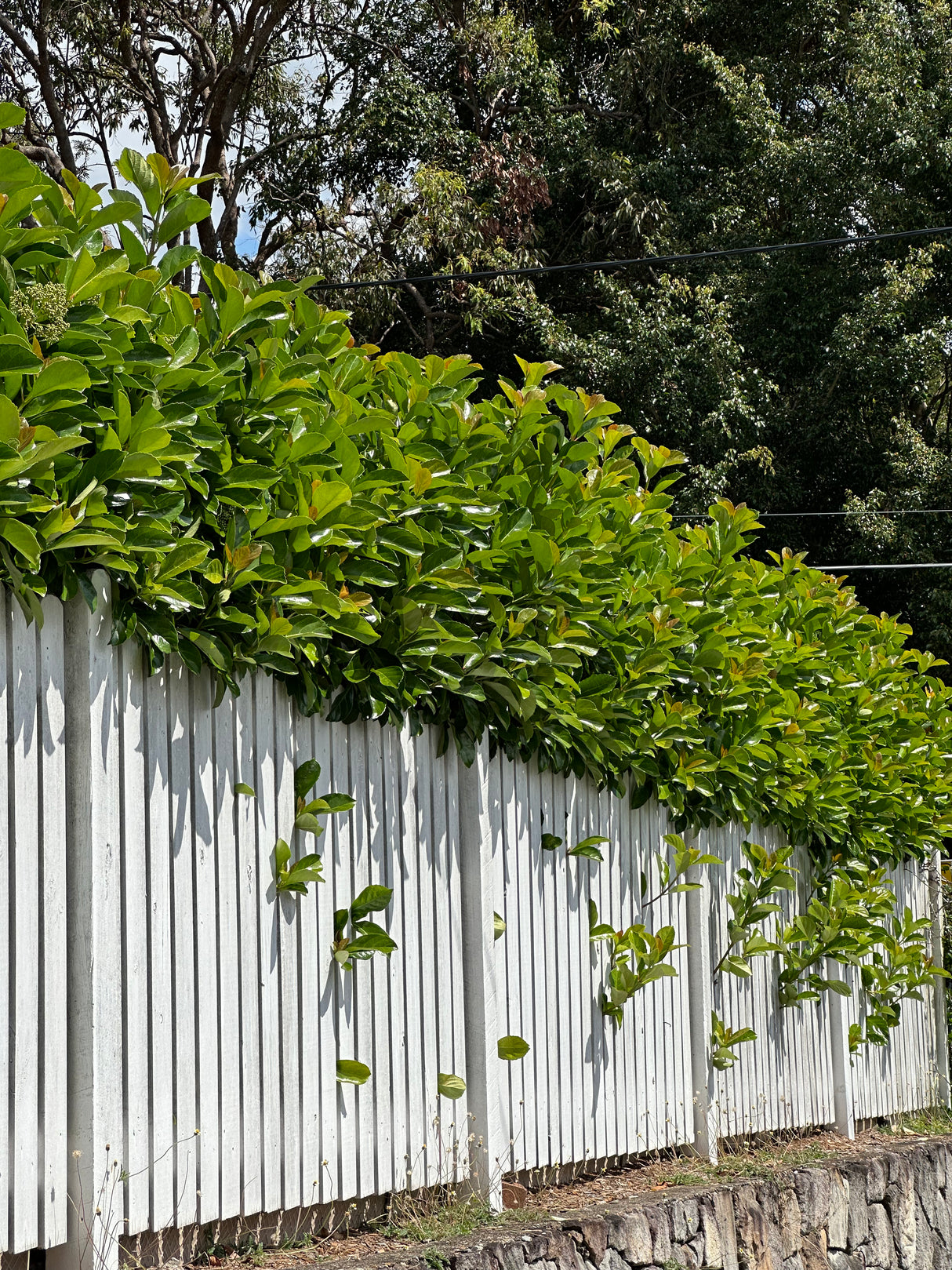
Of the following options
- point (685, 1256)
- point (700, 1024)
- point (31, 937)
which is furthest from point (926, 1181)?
point (31, 937)

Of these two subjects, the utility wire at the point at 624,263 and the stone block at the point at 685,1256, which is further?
the utility wire at the point at 624,263

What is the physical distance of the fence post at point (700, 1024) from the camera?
6074 mm

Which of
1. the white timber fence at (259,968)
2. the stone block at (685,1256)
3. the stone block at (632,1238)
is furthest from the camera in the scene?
the stone block at (685,1256)

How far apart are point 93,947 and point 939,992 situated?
8232 mm

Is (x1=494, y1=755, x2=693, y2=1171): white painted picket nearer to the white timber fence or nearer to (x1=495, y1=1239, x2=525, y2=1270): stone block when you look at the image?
the white timber fence

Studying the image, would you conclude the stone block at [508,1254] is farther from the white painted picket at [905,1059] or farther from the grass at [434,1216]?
the white painted picket at [905,1059]

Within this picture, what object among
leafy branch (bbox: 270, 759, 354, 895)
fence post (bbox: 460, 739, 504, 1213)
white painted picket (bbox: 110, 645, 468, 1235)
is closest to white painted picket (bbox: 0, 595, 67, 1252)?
white painted picket (bbox: 110, 645, 468, 1235)

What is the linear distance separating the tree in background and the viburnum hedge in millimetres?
10754

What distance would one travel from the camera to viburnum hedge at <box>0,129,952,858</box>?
120 inches

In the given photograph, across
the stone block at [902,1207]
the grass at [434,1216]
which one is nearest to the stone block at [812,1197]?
the stone block at [902,1207]

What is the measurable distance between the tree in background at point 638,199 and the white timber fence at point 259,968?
11946 millimetres

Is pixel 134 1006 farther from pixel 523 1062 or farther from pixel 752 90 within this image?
pixel 752 90

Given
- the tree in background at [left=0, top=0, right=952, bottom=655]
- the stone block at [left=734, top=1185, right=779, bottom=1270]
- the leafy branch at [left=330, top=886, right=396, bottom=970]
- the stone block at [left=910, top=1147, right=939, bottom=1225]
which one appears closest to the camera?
the leafy branch at [left=330, top=886, right=396, bottom=970]

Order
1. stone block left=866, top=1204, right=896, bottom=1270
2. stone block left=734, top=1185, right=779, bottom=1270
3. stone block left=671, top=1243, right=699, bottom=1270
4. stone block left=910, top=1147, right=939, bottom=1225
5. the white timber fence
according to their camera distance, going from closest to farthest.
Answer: the white timber fence
stone block left=671, top=1243, right=699, bottom=1270
stone block left=734, top=1185, right=779, bottom=1270
stone block left=866, top=1204, right=896, bottom=1270
stone block left=910, top=1147, right=939, bottom=1225
